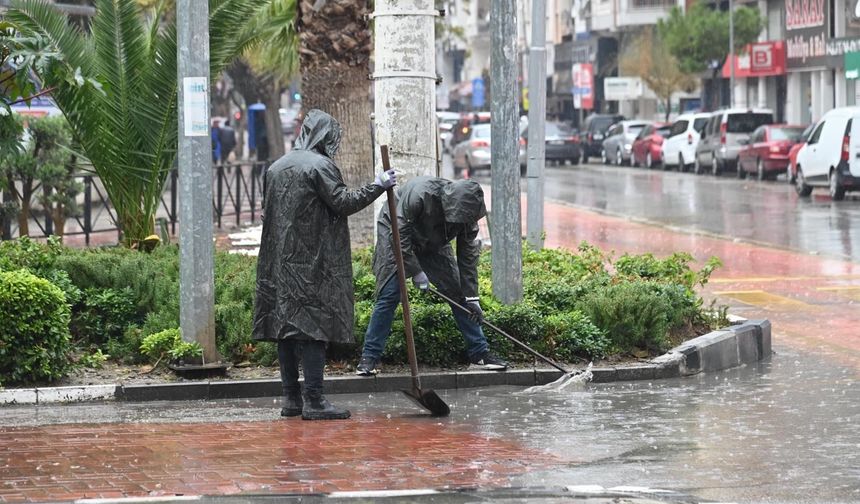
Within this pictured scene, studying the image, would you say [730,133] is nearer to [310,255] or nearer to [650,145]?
[650,145]

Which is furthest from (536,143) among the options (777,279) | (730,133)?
A: (730,133)

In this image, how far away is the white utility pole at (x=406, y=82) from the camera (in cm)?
1248

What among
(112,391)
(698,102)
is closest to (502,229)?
(112,391)

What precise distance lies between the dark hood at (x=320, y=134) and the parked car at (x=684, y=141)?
37.0 metres

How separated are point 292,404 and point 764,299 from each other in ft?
24.0

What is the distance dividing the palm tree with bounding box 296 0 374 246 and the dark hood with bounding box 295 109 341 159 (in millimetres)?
7776

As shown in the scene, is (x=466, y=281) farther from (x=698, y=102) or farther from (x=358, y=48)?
(x=698, y=102)

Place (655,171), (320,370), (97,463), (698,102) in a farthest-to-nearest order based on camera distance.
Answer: (698,102) < (655,171) < (320,370) < (97,463)

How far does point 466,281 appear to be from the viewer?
10.5 meters

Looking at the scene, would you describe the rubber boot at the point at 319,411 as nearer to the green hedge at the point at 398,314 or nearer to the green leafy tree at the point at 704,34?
the green hedge at the point at 398,314

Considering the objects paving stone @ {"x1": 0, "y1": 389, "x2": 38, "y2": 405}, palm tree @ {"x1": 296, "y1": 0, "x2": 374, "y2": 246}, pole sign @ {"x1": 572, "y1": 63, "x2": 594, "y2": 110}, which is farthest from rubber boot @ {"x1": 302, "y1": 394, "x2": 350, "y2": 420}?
pole sign @ {"x1": 572, "y1": 63, "x2": 594, "y2": 110}

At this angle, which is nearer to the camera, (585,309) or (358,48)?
(585,309)

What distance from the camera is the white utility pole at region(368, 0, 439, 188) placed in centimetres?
1248

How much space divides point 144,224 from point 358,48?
12.2 feet
